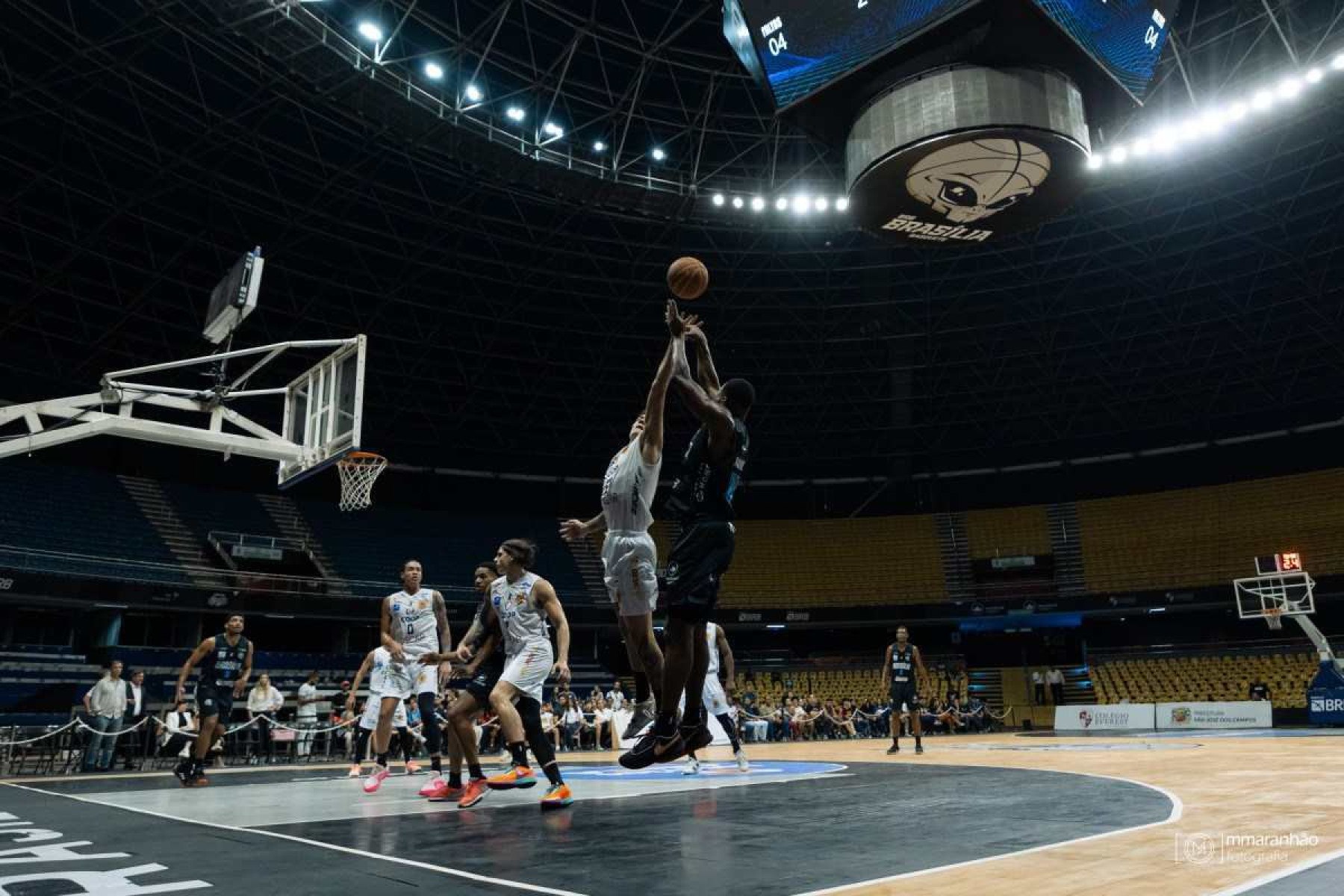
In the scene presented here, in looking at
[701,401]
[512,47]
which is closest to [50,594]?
[512,47]

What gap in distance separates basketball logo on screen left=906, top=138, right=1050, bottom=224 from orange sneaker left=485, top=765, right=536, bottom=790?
10.1 meters

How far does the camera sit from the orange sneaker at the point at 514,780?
731cm

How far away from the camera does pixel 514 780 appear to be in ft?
24.2

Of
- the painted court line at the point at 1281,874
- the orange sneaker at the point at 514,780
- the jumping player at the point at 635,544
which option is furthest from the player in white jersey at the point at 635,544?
the painted court line at the point at 1281,874

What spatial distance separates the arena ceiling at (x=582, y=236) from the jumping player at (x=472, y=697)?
1376 cm

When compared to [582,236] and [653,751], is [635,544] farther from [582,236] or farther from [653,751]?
[582,236]

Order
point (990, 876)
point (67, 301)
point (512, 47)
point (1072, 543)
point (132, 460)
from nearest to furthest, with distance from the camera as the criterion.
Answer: point (990, 876)
point (512, 47)
point (67, 301)
point (132, 460)
point (1072, 543)

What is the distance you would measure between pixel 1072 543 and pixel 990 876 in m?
33.5

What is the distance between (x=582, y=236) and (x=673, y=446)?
1391cm

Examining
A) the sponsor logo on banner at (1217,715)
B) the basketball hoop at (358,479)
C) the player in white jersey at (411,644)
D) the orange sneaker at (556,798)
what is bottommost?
the sponsor logo on banner at (1217,715)

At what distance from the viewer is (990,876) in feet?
12.8

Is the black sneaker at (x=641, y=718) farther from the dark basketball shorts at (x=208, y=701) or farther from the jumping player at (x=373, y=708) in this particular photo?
the dark basketball shorts at (x=208, y=701)

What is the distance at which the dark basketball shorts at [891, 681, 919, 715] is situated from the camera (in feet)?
50.2

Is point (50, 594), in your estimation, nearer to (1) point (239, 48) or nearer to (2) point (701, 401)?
(1) point (239, 48)
